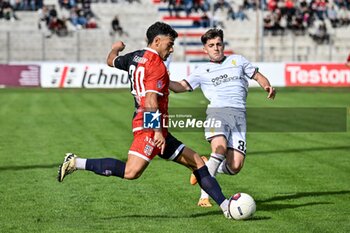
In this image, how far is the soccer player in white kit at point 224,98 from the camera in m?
11.4

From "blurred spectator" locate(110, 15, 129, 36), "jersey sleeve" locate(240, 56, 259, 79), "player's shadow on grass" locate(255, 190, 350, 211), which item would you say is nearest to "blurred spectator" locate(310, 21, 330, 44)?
"blurred spectator" locate(110, 15, 129, 36)

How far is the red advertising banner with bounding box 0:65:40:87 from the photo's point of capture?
45.4 meters

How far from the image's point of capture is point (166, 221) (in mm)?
10172

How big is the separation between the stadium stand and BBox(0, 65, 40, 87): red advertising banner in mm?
4875

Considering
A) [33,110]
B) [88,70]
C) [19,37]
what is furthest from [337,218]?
[19,37]

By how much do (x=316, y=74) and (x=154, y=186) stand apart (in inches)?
1365

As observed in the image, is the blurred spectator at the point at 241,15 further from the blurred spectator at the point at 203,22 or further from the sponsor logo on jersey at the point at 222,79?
the sponsor logo on jersey at the point at 222,79

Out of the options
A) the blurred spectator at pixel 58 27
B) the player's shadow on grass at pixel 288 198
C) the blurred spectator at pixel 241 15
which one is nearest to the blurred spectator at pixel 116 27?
the blurred spectator at pixel 58 27

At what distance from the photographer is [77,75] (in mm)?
45344

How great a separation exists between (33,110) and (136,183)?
667 inches

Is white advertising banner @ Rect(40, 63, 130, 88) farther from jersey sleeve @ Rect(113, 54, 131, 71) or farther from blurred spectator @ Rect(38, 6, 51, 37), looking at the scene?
jersey sleeve @ Rect(113, 54, 131, 71)

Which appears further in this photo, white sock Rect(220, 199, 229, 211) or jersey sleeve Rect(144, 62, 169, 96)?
white sock Rect(220, 199, 229, 211)

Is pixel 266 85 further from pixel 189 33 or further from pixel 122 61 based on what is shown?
pixel 189 33

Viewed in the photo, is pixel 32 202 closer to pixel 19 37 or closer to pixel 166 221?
pixel 166 221
